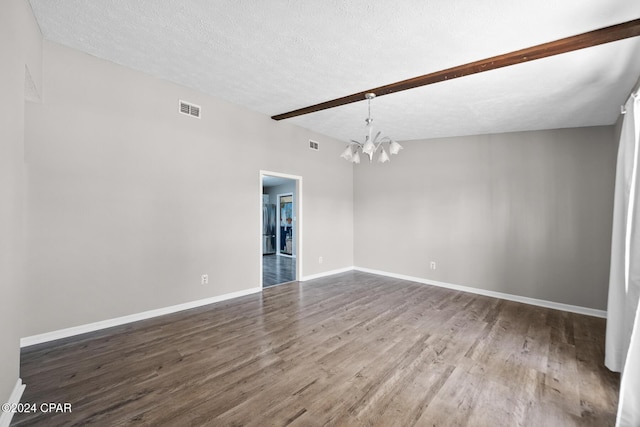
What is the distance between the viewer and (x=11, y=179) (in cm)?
182

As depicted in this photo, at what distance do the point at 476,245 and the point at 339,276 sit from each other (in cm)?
271

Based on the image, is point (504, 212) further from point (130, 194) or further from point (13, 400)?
point (13, 400)

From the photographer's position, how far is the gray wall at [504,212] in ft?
13.3

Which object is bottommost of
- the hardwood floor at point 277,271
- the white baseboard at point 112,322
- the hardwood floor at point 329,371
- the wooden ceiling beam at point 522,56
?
the hardwood floor at point 277,271

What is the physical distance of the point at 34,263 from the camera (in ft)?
8.87

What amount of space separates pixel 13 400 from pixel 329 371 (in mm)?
2227

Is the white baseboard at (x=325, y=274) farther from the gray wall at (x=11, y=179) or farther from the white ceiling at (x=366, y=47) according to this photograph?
the gray wall at (x=11, y=179)

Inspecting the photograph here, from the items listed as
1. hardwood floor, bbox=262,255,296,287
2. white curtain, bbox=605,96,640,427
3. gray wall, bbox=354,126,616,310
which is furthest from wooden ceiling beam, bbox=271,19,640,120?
hardwood floor, bbox=262,255,296,287

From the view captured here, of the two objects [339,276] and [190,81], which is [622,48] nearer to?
[190,81]

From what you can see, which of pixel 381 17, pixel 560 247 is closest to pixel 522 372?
pixel 560 247

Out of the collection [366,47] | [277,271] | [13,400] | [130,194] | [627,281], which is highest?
[366,47]

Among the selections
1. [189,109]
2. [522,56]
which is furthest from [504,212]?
[189,109]

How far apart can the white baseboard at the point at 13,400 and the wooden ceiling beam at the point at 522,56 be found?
423 centimetres

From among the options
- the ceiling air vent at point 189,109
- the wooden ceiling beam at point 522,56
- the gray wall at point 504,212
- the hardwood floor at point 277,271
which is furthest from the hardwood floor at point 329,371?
the wooden ceiling beam at point 522,56
